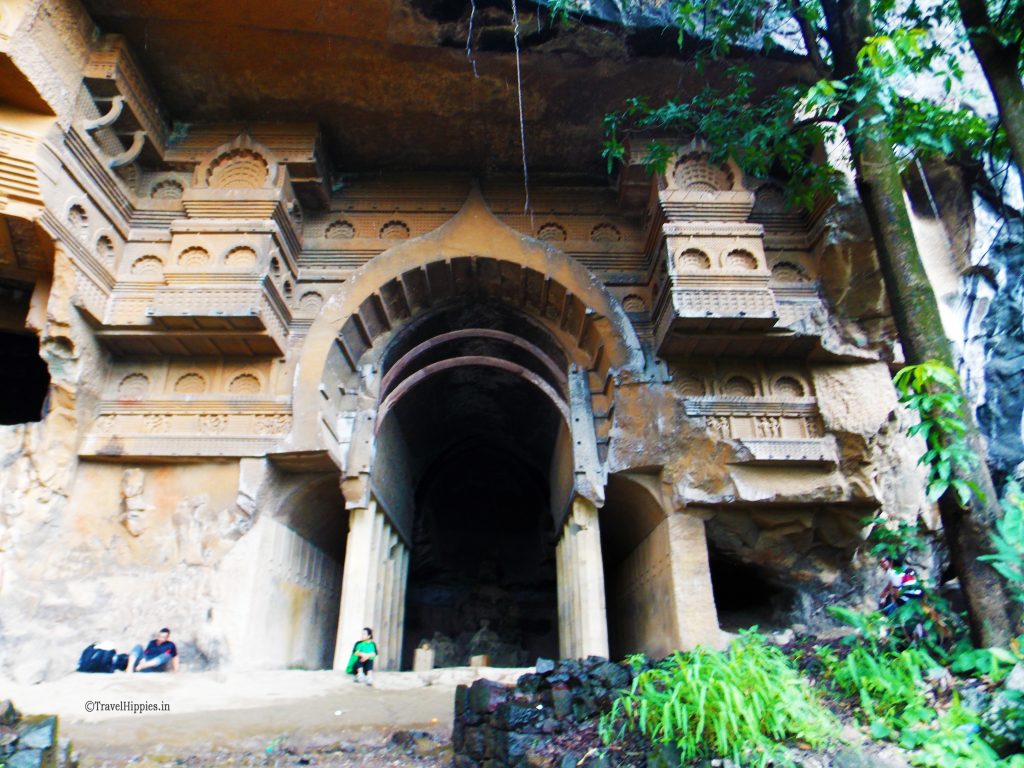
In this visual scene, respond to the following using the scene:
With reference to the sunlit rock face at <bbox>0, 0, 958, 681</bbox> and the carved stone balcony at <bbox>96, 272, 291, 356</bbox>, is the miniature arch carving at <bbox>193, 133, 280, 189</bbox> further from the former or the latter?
the carved stone balcony at <bbox>96, 272, 291, 356</bbox>

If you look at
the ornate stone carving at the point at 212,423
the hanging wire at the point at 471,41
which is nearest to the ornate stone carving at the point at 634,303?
the hanging wire at the point at 471,41

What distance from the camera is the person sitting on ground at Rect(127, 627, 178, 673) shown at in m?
7.30

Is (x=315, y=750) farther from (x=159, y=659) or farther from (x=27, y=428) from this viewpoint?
(x=27, y=428)

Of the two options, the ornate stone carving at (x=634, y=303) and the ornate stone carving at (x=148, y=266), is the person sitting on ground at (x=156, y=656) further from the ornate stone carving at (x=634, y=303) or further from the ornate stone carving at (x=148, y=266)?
the ornate stone carving at (x=634, y=303)

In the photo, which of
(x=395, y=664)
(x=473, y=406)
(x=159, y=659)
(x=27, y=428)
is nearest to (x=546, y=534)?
(x=473, y=406)

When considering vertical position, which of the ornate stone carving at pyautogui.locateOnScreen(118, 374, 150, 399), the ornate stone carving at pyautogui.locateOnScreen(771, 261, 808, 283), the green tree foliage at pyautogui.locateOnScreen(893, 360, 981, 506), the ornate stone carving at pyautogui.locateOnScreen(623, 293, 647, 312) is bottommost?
the green tree foliage at pyautogui.locateOnScreen(893, 360, 981, 506)

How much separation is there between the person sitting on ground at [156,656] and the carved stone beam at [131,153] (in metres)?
6.16

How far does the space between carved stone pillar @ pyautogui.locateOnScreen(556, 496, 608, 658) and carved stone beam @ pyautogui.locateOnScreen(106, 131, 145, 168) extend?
7.79 metres

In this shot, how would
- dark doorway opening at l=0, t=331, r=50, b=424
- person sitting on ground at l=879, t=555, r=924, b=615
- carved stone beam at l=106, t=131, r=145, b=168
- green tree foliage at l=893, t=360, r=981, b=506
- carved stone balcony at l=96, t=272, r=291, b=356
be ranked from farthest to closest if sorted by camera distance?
dark doorway opening at l=0, t=331, r=50, b=424
carved stone beam at l=106, t=131, r=145, b=168
carved stone balcony at l=96, t=272, r=291, b=356
person sitting on ground at l=879, t=555, r=924, b=615
green tree foliage at l=893, t=360, r=981, b=506

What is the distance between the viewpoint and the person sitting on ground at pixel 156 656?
23.9 ft

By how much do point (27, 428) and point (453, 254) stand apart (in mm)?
5986

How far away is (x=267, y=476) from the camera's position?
8633 mm

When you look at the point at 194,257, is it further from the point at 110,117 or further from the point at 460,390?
the point at 460,390

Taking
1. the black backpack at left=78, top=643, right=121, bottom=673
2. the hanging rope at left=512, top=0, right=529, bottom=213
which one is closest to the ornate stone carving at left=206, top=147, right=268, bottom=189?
the hanging rope at left=512, top=0, right=529, bottom=213
